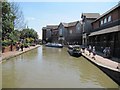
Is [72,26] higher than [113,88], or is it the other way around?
[72,26]

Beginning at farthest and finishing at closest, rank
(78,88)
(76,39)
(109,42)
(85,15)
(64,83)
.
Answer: (76,39)
(85,15)
(109,42)
(64,83)
(78,88)

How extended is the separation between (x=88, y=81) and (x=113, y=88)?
2296 mm

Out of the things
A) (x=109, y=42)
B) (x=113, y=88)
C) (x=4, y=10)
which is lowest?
(x=113, y=88)

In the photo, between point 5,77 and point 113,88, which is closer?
point 113,88

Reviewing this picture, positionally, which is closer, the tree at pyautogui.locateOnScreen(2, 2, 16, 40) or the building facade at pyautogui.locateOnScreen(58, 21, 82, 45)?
the tree at pyautogui.locateOnScreen(2, 2, 16, 40)

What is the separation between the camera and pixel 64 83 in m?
13.9

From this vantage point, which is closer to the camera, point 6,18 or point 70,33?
point 6,18

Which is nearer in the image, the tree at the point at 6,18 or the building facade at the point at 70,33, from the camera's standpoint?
the tree at the point at 6,18

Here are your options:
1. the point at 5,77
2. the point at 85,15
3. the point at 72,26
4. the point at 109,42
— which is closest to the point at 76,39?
the point at 72,26

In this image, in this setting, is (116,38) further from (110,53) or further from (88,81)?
(88,81)

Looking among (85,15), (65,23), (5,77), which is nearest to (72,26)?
(65,23)

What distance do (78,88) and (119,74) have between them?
267 centimetres

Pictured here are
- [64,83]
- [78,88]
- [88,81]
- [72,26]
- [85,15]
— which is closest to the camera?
[78,88]

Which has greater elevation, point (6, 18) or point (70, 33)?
point (6, 18)
